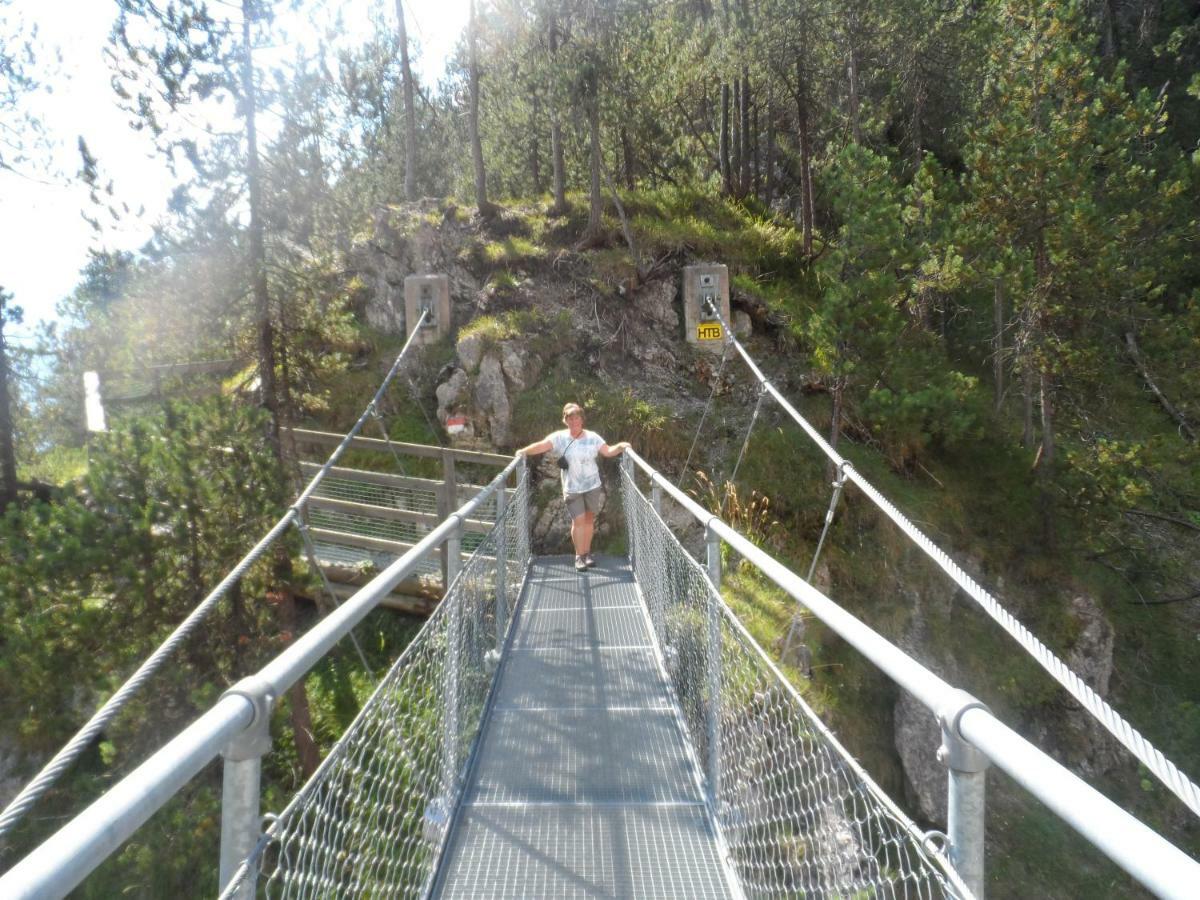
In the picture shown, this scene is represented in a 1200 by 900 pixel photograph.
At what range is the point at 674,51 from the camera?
1288 cm

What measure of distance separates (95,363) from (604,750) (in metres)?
7.46

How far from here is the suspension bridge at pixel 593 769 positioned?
109 cm

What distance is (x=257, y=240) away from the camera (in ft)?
24.5

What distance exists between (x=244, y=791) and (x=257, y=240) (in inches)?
290

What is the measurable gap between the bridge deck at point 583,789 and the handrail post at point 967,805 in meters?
1.49

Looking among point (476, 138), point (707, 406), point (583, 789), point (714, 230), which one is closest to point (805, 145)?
point (714, 230)

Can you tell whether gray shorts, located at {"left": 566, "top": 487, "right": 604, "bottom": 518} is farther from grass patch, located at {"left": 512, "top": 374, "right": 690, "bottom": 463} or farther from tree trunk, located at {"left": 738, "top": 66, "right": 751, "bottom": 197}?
tree trunk, located at {"left": 738, "top": 66, "right": 751, "bottom": 197}

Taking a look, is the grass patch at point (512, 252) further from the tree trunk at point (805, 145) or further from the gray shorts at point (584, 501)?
the gray shorts at point (584, 501)

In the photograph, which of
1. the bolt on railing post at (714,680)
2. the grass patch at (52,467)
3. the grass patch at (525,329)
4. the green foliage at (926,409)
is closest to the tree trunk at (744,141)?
the grass patch at (525,329)

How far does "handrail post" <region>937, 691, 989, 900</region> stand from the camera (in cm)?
112

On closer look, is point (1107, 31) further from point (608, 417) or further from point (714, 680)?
point (714, 680)

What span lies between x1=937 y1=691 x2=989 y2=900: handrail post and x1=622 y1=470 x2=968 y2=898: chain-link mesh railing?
0.11ft

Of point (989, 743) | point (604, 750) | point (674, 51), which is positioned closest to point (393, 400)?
point (674, 51)

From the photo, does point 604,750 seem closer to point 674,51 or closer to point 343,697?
point 343,697
